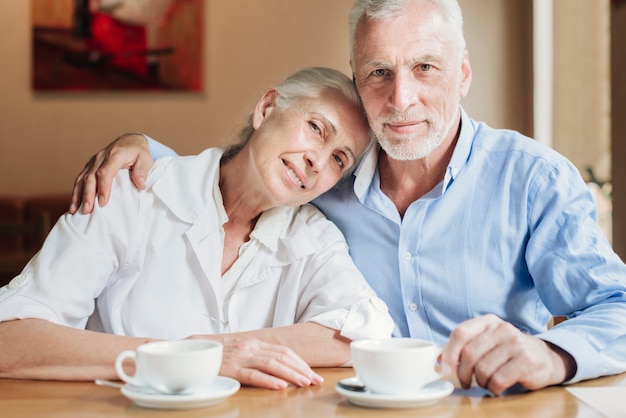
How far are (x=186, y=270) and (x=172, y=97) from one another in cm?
402

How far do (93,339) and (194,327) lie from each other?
325 millimetres

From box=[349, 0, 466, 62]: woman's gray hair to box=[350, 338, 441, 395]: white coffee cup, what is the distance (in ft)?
2.93

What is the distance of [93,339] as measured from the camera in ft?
4.40

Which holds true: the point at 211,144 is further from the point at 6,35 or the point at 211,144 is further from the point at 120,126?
the point at 6,35

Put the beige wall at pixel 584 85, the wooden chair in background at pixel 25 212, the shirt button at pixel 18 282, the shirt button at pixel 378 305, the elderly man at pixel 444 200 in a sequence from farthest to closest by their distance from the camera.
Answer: the wooden chair in background at pixel 25 212 → the beige wall at pixel 584 85 → the elderly man at pixel 444 200 → the shirt button at pixel 378 305 → the shirt button at pixel 18 282

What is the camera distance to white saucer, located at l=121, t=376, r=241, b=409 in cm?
103

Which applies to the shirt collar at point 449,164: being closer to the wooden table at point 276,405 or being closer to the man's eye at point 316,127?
the man's eye at point 316,127

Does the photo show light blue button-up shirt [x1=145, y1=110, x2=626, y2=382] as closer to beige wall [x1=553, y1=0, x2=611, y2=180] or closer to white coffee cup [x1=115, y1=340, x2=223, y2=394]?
white coffee cup [x1=115, y1=340, x2=223, y2=394]

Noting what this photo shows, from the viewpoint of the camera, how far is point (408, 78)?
1710mm


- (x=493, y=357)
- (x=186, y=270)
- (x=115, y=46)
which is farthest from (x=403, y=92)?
(x=115, y=46)

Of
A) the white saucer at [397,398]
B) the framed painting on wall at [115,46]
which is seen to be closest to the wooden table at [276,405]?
the white saucer at [397,398]

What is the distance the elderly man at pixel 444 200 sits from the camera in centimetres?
165

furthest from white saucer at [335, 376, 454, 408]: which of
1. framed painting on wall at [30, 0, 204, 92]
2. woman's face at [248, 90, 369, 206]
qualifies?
framed painting on wall at [30, 0, 204, 92]

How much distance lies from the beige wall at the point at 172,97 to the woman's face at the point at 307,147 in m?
3.69
